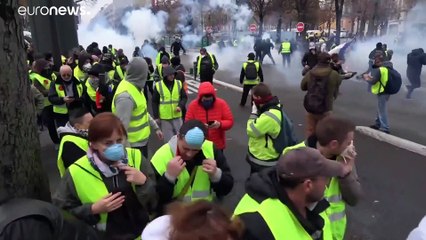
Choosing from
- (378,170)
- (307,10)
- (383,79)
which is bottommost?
(378,170)

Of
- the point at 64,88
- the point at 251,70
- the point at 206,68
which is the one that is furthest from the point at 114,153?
the point at 251,70

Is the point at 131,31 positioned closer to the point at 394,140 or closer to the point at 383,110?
the point at 383,110

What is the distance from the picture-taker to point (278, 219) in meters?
1.90

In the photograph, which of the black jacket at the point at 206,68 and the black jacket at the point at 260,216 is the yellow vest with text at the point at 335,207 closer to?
the black jacket at the point at 260,216

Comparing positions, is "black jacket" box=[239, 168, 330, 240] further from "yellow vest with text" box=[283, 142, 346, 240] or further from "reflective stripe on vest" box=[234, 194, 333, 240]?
"yellow vest with text" box=[283, 142, 346, 240]

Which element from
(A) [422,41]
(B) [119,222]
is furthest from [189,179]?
(A) [422,41]

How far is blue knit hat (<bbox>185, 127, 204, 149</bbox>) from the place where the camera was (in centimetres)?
276

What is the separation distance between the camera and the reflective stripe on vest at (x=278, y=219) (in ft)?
6.14

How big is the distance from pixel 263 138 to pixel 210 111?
95 cm

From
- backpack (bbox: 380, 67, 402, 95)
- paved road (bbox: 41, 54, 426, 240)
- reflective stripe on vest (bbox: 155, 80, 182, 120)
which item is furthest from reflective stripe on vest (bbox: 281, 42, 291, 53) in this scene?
reflective stripe on vest (bbox: 155, 80, 182, 120)

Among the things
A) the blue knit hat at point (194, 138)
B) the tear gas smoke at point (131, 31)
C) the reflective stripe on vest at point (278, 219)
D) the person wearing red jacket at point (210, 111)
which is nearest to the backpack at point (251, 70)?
the person wearing red jacket at point (210, 111)

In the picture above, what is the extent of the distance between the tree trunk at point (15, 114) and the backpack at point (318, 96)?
5.19 metres

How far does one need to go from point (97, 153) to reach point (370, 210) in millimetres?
3646

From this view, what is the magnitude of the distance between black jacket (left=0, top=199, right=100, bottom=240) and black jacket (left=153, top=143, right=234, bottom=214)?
3.27ft
